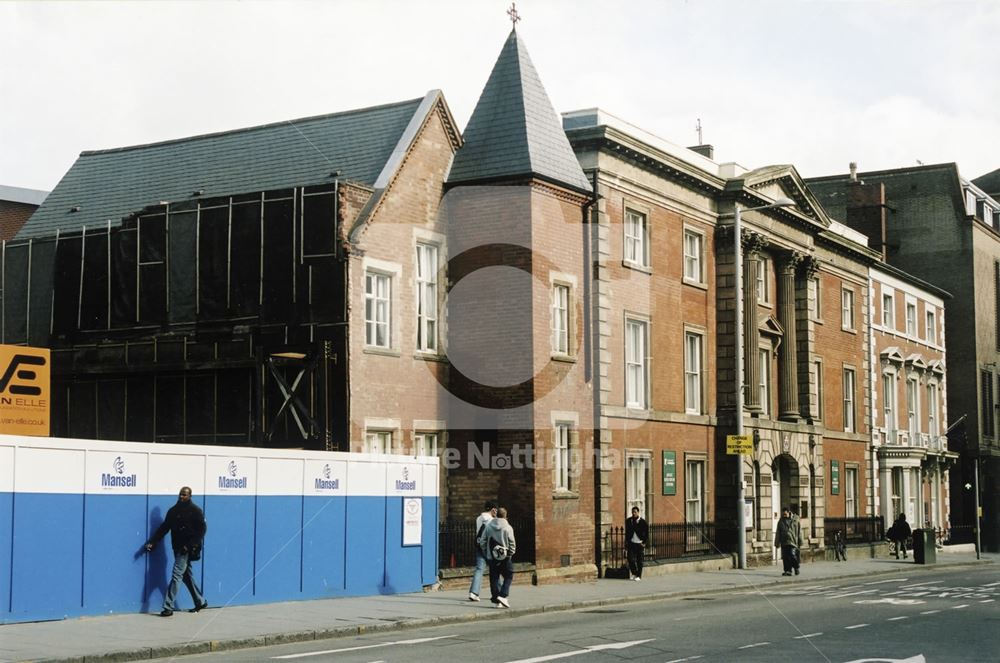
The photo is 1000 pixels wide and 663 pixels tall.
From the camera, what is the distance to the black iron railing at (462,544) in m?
28.4

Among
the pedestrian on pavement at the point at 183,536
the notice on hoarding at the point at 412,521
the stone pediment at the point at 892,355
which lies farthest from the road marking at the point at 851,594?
the stone pediment at the point at 892,355

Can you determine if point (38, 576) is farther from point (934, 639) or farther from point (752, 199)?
point (752, 199)

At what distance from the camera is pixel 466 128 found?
105 feet

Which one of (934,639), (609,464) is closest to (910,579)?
(609,464)

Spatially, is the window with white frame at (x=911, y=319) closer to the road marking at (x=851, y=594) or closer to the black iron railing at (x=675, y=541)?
the black iron railing at (x=675, y=541)

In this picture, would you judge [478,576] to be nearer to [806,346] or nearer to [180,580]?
[180,580]

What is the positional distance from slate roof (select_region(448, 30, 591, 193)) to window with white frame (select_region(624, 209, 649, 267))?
307 centimetres

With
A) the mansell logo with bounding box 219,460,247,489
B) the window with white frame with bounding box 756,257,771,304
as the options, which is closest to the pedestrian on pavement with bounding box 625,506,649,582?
the mansell logo with bounding box 219,460,247,489

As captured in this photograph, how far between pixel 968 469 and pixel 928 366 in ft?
26.4

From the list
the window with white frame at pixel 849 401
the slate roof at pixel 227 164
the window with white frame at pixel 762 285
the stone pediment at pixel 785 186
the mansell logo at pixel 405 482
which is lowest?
the mansell logo at pixel 405 482

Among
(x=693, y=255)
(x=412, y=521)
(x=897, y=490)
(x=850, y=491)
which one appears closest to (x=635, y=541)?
(x=412, y=521)

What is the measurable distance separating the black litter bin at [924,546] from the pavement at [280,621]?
54.7ft

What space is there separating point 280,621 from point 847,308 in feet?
124

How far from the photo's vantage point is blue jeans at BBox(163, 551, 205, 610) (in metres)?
19.9
